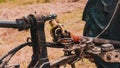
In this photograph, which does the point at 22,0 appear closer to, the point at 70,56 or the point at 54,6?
the point at 54,6

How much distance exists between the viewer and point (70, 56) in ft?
9.82

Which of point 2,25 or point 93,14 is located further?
point 93,14

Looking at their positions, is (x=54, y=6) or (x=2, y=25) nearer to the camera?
(x=2, y=25)

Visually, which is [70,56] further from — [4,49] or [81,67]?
[4,49]

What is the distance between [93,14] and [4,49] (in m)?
4.13

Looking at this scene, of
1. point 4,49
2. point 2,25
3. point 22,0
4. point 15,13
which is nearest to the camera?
point 2,25

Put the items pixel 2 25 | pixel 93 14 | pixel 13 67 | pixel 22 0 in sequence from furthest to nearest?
pixel 22 0 < pixel 93 14 < pixel 13 67 < pixel 2 25

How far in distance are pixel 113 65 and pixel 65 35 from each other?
2.59ft

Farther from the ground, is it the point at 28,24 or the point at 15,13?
the point at 28,24

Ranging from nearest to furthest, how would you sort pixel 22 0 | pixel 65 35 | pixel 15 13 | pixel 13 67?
pixel 13 67
pixel 65 35
pixel 15 13
pixel 22 0

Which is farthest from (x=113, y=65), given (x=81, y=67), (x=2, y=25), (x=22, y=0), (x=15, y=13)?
(x=22, y=0)

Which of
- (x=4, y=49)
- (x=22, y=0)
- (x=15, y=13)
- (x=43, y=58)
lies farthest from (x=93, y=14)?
(x=22, y=0)

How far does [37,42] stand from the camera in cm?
292

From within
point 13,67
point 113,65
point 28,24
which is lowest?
point 113,65
